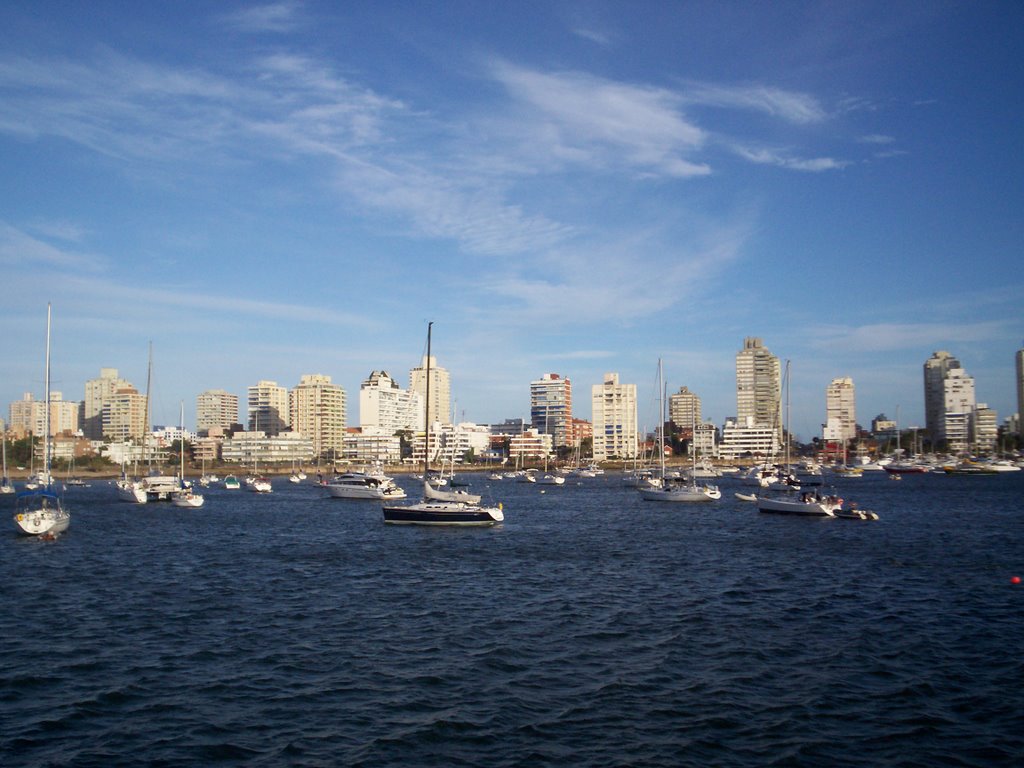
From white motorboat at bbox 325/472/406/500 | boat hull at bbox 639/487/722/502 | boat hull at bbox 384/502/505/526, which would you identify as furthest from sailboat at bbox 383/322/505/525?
white motorboat at bbox 325/472/406/500

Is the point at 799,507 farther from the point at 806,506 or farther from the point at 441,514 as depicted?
the point at 441,514

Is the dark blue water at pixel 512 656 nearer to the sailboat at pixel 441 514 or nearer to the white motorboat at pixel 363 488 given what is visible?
the sailboat at pixel 441 514

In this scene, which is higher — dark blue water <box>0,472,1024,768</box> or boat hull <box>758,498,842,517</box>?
boat hull <box>758,498,842,517</box>

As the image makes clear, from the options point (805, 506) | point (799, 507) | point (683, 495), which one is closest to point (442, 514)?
point (799, 507)

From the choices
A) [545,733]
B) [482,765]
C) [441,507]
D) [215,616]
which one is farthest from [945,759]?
[441,507]

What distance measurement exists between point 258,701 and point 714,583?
63.9 feet

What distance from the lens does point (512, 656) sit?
2069cm

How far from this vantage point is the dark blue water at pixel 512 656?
1496cm

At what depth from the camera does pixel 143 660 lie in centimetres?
2034

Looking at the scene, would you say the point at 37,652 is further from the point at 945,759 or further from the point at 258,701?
the point at 945,759

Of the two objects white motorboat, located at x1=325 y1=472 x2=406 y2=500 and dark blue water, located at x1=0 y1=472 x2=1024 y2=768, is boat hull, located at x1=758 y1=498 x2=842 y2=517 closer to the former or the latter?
dark blue water, located at x1=0 y1=472 x2=1024 y2=768

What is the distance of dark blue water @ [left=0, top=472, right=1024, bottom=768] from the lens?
15.0 metres

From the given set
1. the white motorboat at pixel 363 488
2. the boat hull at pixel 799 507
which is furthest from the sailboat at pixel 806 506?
the white motorboat at pixel 363 488

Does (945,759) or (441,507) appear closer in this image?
(945,759)
